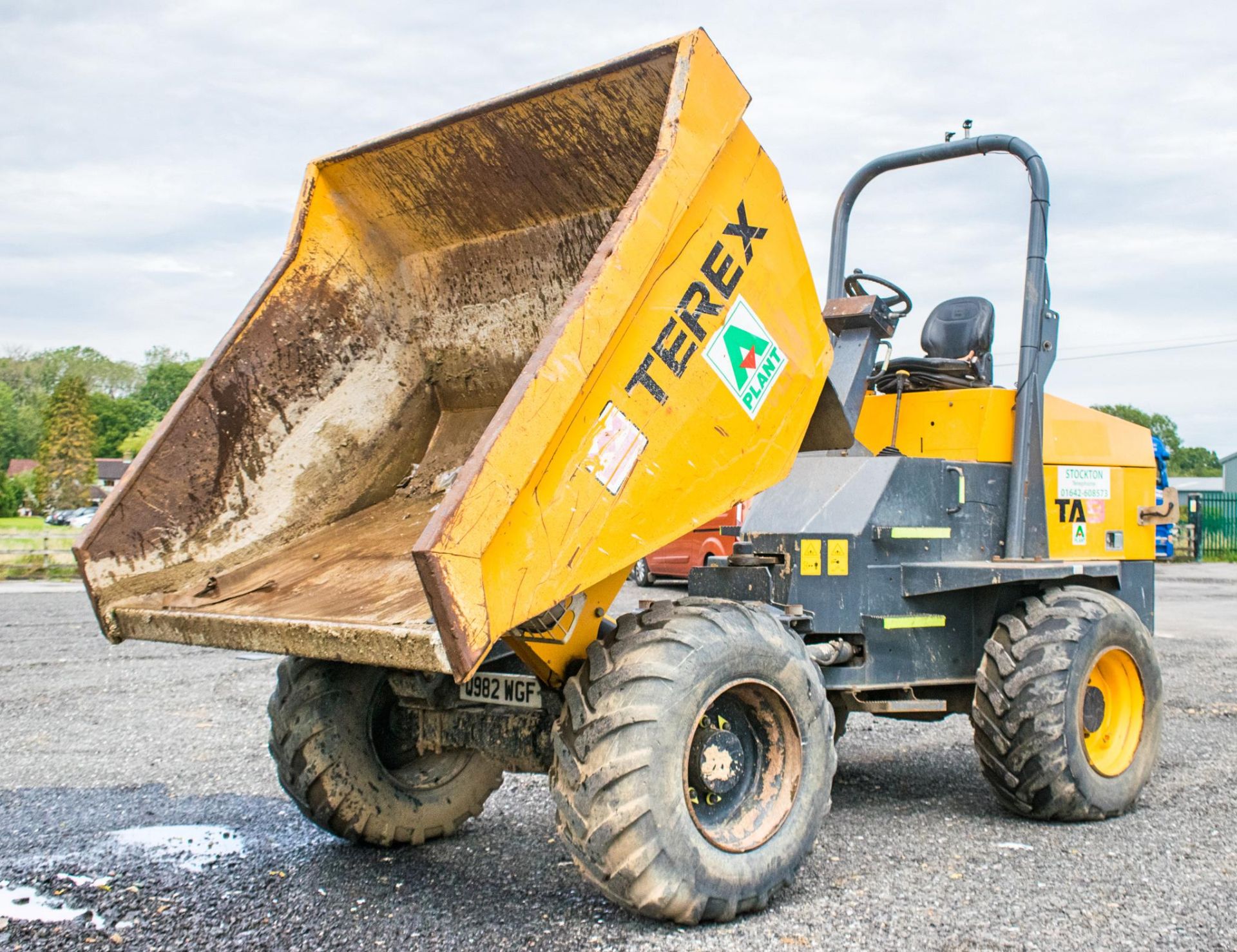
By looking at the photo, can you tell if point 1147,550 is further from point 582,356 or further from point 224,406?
point 224,406

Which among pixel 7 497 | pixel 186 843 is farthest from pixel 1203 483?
pixel 7 497

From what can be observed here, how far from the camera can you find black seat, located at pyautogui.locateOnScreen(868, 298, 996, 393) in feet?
19.4

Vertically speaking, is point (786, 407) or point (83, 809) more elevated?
point (786, 407)

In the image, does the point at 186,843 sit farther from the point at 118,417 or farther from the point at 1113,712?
the point at 118,417

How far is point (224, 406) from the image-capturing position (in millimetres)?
4570

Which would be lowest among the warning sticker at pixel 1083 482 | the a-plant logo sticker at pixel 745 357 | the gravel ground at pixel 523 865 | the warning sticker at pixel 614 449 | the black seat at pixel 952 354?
the gravel ground at pixel 523 865

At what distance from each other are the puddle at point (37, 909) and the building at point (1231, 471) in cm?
6537

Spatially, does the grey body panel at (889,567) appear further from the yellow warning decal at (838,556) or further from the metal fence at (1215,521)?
the metal fence at (1215,521)

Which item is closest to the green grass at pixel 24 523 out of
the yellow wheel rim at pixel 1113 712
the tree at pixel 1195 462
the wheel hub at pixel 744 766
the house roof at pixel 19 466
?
the house roof at pixel 19 466

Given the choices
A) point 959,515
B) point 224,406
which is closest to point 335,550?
point 224,406

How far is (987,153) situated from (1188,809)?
3345mm

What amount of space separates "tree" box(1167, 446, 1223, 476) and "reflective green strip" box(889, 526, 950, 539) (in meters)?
92.5

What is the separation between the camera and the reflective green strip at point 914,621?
17.1 ft

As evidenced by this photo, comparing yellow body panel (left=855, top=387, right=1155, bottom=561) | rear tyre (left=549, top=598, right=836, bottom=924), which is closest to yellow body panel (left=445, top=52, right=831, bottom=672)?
rear tyre (left=549, top=598, right=836, bottom=924)
